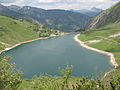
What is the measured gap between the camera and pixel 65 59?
175125mm

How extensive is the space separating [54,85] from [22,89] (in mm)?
20740

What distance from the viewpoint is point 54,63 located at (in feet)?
525

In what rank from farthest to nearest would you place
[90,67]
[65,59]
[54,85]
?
[65,59] < [90,67] < [54,85]

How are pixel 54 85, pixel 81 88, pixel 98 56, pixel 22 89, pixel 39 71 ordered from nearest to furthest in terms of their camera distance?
1. pixel 81 88
2. pixel 54 85
3. pixel 22 89
4. pixel 39 71
5. pixel 98 56

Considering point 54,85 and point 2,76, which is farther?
point 54,85

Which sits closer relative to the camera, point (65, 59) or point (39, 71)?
point (39, 71)

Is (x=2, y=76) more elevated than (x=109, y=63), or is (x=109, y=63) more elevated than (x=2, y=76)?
(x=2, y=76)

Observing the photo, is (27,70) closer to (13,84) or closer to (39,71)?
(39,71)

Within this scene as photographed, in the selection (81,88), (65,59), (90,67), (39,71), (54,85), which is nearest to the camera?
(81,88)

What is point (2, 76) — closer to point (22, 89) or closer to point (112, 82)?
point (112, 82)

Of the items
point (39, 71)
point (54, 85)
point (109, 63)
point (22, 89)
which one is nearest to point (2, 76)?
point (54, 85)

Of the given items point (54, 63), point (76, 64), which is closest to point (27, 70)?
point (54, 63)

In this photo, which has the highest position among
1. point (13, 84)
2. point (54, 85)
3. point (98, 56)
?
point (13, 84)

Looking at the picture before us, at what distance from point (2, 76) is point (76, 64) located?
381ft
